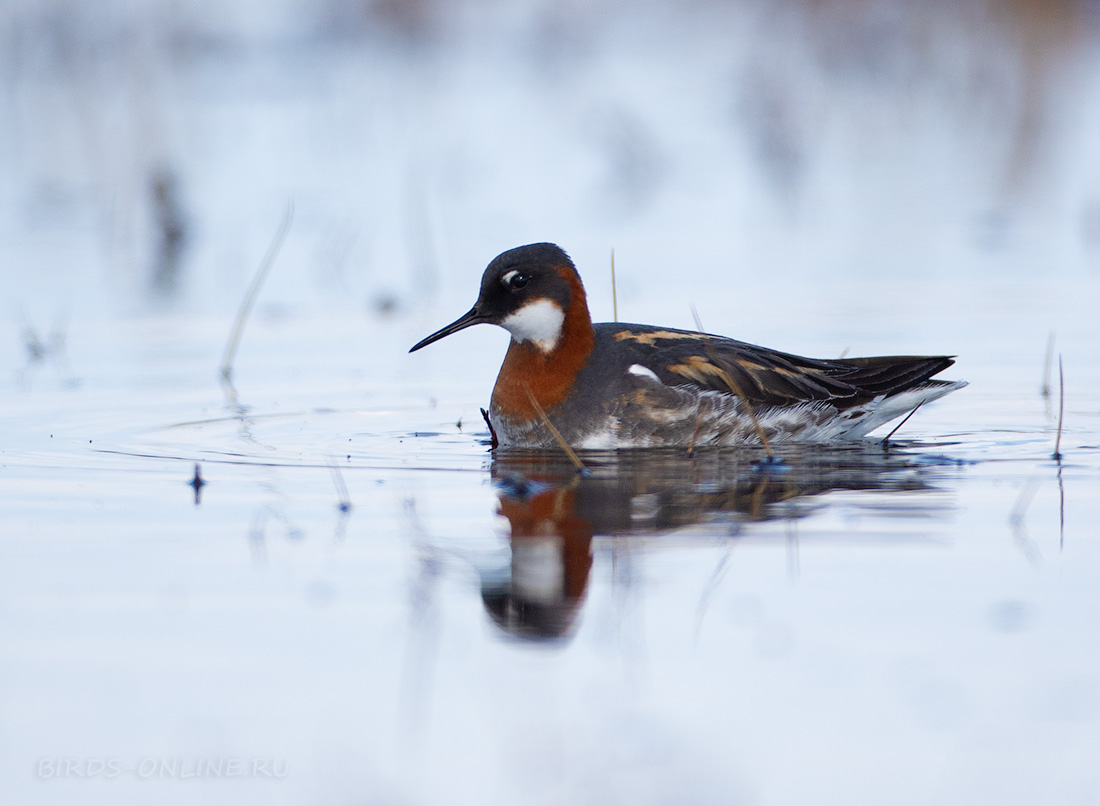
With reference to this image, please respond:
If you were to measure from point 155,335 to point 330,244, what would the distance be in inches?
112

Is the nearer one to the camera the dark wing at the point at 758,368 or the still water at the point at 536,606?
the still water at the point at 536,606

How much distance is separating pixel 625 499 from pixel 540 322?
6.34 ft

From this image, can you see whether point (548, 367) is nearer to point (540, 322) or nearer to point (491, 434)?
point (540, 322)

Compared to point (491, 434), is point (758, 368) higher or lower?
higher

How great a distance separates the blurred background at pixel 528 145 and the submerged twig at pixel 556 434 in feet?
12.2

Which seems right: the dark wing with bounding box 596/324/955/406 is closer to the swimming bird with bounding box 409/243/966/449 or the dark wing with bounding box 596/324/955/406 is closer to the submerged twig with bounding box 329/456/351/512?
the swimming bird with bounding box 409/243/966/449

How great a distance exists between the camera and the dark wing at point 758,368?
7930mm

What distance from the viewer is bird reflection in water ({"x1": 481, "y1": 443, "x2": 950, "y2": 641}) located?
4891 millimetres

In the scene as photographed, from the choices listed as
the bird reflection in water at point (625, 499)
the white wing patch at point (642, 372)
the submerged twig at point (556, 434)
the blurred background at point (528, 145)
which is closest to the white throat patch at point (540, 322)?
the submerged twig at point (556, 434)

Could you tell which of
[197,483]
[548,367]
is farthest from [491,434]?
[197,483]

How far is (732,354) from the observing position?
809cm

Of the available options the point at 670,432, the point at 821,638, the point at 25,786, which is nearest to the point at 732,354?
the point at 670,432

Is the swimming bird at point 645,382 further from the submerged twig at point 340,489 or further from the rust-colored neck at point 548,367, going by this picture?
the submerged twig at point 340,489

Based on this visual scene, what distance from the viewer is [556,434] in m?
7.39
